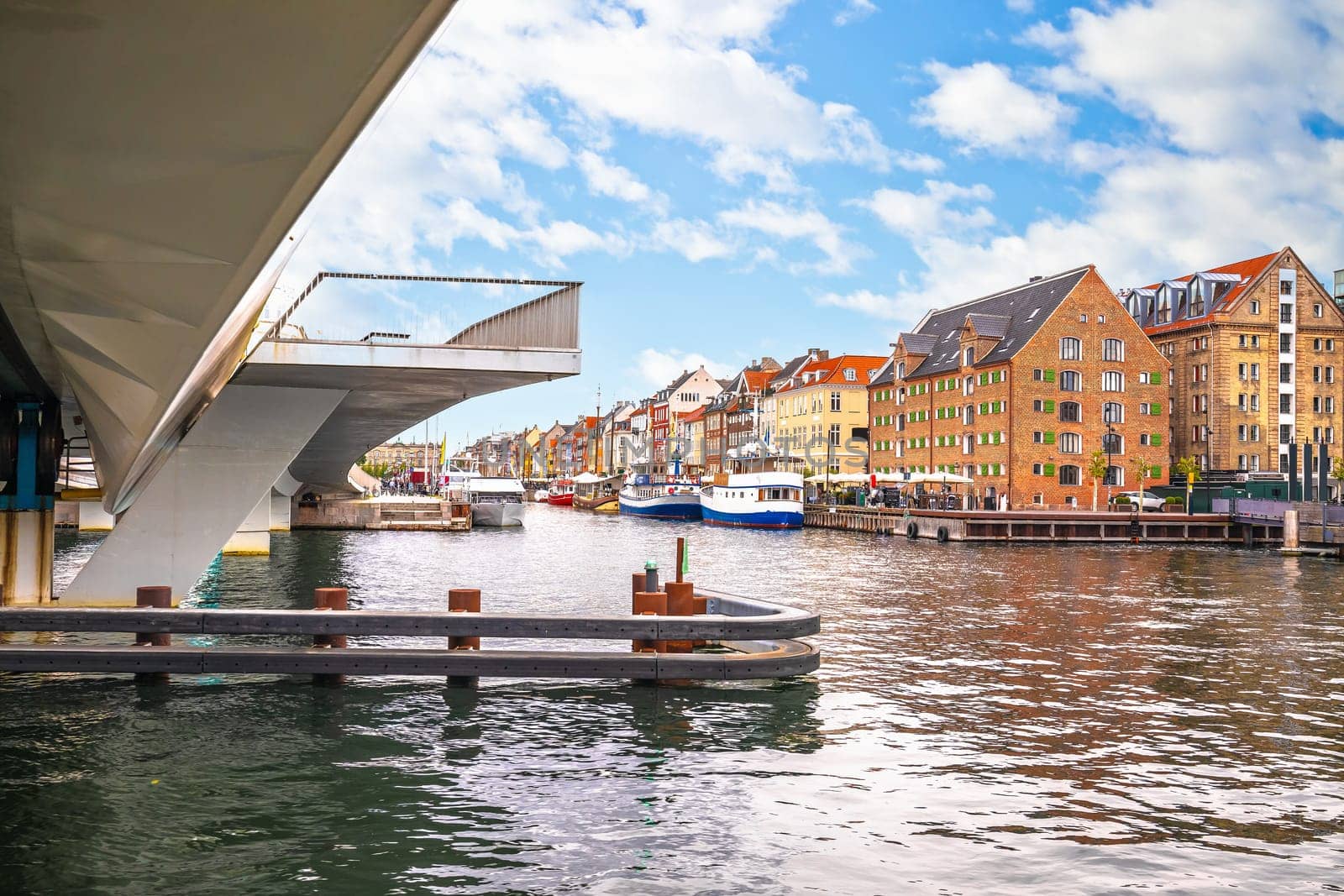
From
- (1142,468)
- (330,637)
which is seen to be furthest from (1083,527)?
(330,637)

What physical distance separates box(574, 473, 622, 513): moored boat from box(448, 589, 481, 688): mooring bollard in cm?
12022

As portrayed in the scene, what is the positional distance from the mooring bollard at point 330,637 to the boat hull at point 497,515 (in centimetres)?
7001

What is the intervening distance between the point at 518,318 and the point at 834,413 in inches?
4152

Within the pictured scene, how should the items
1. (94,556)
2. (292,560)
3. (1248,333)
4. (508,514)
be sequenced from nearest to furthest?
(94,556) → (292,560) → (508,514) → (1248,333)

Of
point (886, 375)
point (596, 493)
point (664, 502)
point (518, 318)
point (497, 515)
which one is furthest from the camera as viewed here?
point (596, 493)

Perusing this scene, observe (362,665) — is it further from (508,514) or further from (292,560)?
(508,514)

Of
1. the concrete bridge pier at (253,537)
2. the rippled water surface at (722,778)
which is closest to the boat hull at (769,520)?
the concrete bridge pier at (253,537)

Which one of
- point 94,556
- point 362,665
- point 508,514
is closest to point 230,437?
point 94,556

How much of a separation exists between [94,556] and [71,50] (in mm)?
21022

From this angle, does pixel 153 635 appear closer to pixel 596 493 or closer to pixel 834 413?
pixel 834 413

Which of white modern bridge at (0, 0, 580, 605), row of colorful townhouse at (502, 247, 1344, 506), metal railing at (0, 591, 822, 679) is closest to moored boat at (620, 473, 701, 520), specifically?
row of colorful townhouse at (502, 247, 1344, 506)

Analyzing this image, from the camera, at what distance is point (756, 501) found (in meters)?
92.4

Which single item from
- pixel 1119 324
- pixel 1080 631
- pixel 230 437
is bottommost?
pixel 1080 631

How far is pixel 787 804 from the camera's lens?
35.7 ft
